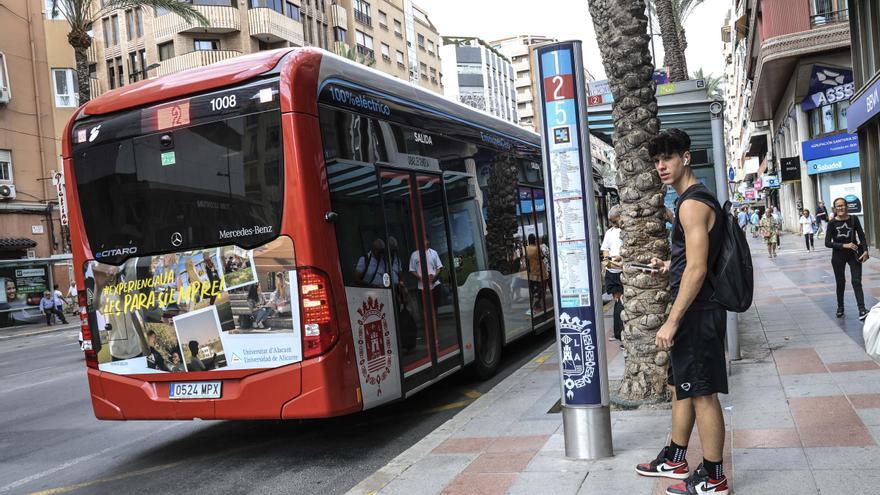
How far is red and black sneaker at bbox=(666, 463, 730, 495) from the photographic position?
401 cm

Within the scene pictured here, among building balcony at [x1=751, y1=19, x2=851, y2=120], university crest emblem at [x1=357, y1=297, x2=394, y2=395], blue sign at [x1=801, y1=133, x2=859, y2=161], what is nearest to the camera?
university crest emblem at [x1=357, y1=297, x2=394, y2=395]

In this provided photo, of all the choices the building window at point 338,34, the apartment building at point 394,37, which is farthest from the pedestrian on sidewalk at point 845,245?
the building window at point 338,34

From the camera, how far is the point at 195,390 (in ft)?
19.4

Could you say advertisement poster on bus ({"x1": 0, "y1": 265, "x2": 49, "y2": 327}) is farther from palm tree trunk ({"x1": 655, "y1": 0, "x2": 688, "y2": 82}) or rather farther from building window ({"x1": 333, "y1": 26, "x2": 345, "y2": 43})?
building window ({"x1": 333, "y1": 26, "x2": 345, "y2": 43})

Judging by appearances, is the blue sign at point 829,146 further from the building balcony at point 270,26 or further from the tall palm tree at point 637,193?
the building balcony at point 270,26

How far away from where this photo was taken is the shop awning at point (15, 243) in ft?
Answer: 102

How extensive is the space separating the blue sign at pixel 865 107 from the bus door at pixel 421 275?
12.9 metres

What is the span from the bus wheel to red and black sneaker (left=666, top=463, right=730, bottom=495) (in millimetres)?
4315

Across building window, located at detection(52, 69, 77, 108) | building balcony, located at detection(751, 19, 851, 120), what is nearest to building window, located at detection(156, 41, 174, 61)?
building window, located at detection(52, 69, 77, 108)

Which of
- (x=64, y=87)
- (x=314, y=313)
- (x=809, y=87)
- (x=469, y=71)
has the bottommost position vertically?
(x=314, y=313)

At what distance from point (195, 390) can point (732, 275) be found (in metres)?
4.06

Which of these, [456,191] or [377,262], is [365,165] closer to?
[377,262]

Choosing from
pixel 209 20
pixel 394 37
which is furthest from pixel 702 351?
pixel 394 37

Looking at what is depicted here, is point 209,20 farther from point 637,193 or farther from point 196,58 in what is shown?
point 637,193
